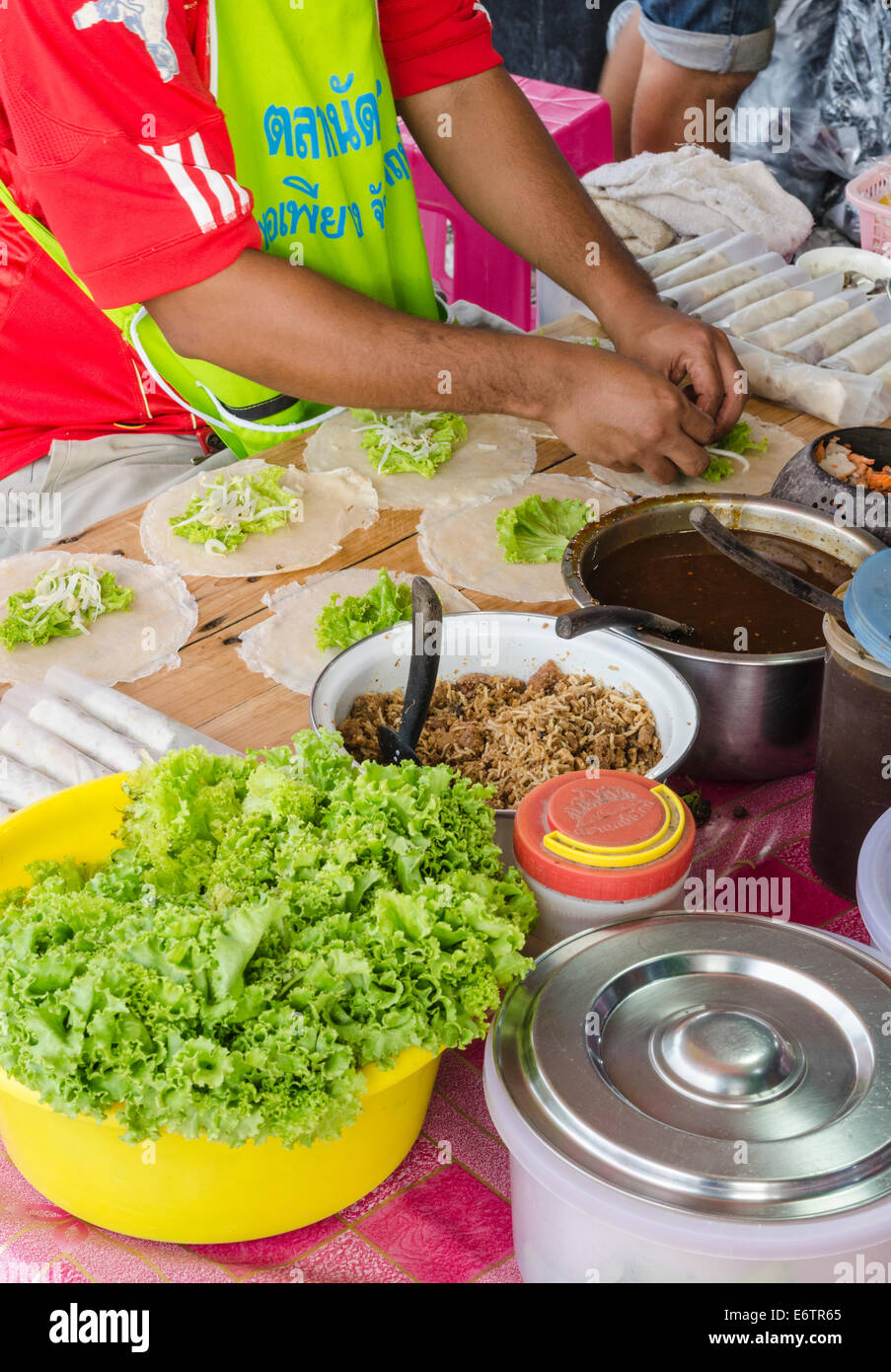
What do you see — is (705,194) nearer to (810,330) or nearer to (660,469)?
(810,330)

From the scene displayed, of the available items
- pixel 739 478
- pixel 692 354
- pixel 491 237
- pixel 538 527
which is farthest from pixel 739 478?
pixel 491 237

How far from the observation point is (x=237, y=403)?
279 centimetres

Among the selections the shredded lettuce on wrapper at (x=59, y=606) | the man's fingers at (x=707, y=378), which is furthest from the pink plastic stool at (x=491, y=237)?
the shredded lettuce on wrapper at (x=59, y=606)

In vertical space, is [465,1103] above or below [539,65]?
below

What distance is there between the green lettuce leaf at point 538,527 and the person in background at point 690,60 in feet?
11.4

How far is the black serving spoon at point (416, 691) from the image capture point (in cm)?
158

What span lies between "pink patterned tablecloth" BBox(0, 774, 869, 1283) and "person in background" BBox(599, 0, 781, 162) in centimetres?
494

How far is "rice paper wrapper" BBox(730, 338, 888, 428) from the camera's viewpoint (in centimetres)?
272

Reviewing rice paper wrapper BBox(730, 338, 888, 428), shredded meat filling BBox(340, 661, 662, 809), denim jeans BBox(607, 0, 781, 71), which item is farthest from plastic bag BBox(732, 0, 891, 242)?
shredded meat filling BBox(340, 661, 662, 809)

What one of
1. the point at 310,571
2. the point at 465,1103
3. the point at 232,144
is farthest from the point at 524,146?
the point at 465,1103

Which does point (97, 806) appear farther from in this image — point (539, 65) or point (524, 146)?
point (539, 65)

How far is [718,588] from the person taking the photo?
196 cm

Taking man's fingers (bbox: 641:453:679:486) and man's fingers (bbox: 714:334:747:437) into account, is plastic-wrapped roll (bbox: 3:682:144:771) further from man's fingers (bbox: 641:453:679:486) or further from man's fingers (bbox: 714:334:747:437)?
man's fingers (bbox: 714:334:747:437)

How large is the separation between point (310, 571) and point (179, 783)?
3.44 feet
